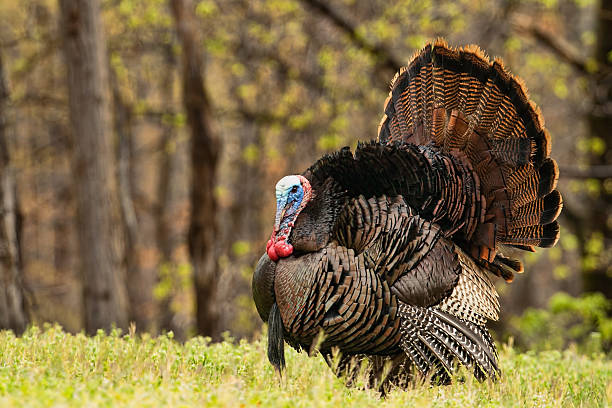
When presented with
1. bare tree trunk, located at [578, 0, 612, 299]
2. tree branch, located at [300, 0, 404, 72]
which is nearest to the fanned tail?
tree branch, located at [300, 0, 404, 72]

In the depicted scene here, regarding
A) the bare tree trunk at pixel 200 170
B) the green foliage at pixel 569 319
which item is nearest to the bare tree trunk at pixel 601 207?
the green foliage at pixel 569 319

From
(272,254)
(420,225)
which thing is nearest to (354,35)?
(420,225)

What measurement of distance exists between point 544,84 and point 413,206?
13.2 m

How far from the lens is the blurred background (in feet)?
28.7

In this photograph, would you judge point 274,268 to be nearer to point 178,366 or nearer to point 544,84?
point 178,366

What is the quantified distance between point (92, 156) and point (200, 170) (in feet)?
7.25

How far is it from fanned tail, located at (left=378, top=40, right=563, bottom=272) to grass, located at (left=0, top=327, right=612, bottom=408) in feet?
3.67

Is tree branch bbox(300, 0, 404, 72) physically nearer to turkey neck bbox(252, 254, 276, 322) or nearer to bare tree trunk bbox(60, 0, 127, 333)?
bare tree trunk bbox(60, 0, 127, 333)

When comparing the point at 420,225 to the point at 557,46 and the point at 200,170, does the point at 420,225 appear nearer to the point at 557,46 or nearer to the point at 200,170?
the point at 200,170

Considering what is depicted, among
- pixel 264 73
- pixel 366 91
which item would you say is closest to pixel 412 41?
pixel 366 91

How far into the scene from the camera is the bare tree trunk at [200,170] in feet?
34.0

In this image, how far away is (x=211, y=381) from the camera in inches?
168

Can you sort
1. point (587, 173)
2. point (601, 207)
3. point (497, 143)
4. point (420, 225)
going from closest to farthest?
point (420, 225)
point (497, 143)
point (587, 173)
point (601, 207)

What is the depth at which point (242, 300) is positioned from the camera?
14.6m
